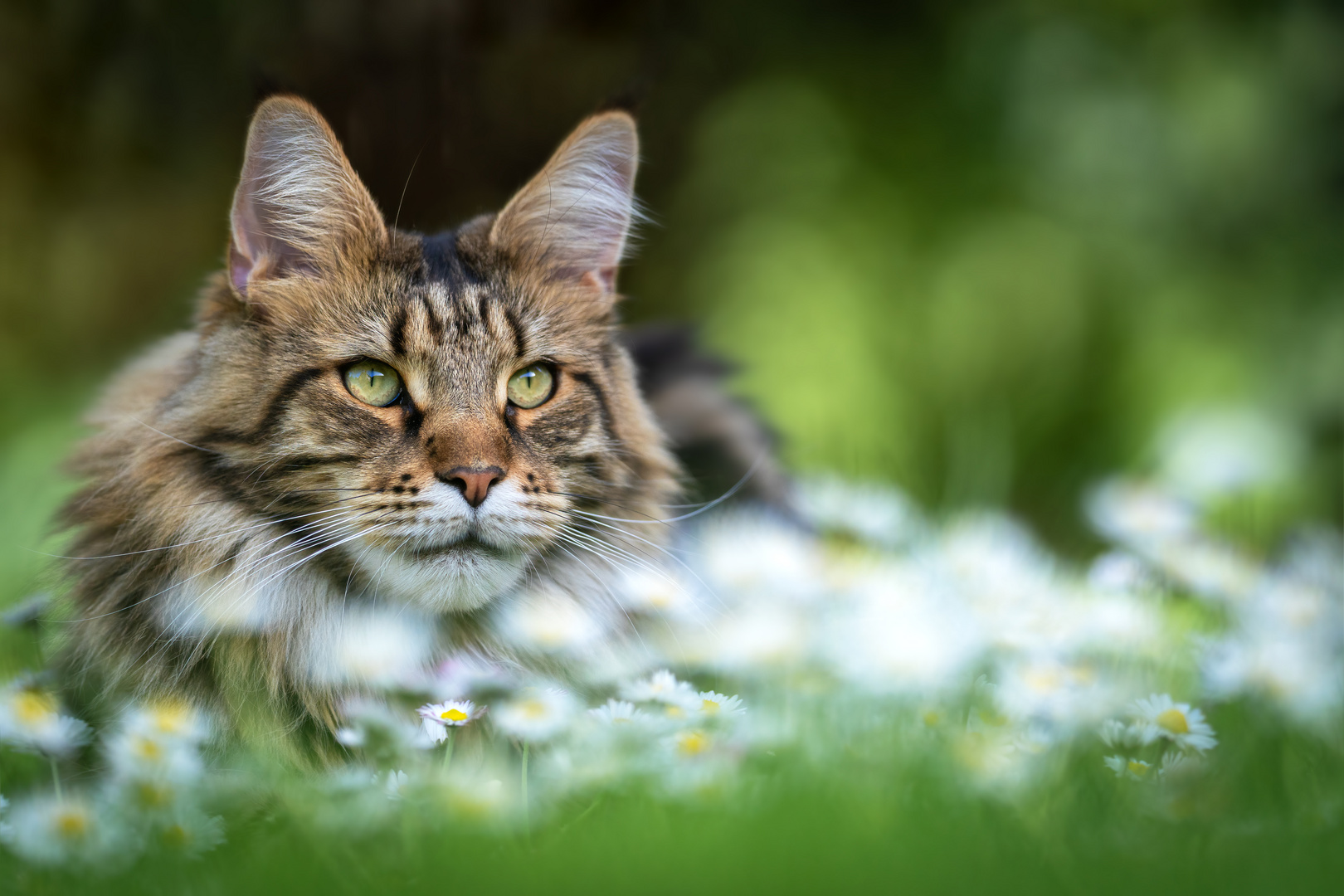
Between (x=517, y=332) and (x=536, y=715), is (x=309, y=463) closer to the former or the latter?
(x=517, y=332)

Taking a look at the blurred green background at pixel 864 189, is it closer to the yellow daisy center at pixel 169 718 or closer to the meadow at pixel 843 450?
the meadow at pixel 843 450

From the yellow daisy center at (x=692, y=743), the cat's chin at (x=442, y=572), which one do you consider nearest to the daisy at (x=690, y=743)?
the yellow daisy center at (x=692, y=743)

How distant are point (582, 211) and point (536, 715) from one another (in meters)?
0.88

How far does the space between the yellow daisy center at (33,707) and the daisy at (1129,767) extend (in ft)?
4.43

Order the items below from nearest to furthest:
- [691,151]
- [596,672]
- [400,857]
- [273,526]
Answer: [400,857]
[273,526]
[596,672]
[691,151]

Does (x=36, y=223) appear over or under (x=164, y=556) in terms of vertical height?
over

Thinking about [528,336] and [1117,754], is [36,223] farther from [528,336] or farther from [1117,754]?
[1117,754]

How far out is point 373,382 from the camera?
1.63 m

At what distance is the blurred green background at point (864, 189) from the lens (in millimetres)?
2865

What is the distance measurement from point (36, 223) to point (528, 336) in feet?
7.13

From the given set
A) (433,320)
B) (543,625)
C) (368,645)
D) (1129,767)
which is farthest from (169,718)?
(1129,767)

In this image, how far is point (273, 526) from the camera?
63.3 inches

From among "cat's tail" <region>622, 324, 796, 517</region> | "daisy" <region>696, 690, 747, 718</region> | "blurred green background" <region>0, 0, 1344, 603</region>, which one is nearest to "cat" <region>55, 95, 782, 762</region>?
"daisy" <region>696, 690, 747, 718</region>

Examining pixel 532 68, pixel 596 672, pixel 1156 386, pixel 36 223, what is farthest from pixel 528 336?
pixel 1156 386
